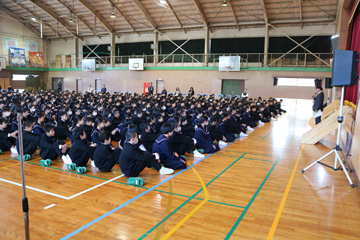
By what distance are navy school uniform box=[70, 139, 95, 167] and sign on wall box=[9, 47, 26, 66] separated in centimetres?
3300

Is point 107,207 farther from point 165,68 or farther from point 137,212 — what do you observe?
point 165,68

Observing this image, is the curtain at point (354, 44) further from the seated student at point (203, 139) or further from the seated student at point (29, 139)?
the seated student at point (29, 139)

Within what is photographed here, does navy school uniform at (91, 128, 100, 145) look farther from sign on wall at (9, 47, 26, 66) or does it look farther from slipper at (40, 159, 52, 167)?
sign on wall at (9, 47, 26, 66)

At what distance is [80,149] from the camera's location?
7.18 metres

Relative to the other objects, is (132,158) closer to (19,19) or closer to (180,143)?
(180,143)

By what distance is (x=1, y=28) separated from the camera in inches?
1348

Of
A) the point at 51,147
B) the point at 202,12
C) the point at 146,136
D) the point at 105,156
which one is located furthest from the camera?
the point at 202,12

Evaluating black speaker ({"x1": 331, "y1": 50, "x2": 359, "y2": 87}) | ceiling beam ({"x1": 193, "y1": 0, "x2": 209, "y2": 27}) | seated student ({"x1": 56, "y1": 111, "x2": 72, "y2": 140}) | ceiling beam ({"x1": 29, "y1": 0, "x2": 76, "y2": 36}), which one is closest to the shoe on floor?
black speaker ({"x1": 331, "y1": 50, "x2": 359, "y2": 87})

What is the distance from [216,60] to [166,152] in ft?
73.8

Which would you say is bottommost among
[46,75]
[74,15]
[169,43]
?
[46,75]

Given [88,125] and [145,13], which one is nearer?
[88,125]

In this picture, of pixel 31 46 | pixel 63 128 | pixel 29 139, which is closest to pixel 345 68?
pixel 29 139

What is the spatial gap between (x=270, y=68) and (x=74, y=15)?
21.9 meters

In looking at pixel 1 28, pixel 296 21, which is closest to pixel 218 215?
pixel 296 21
